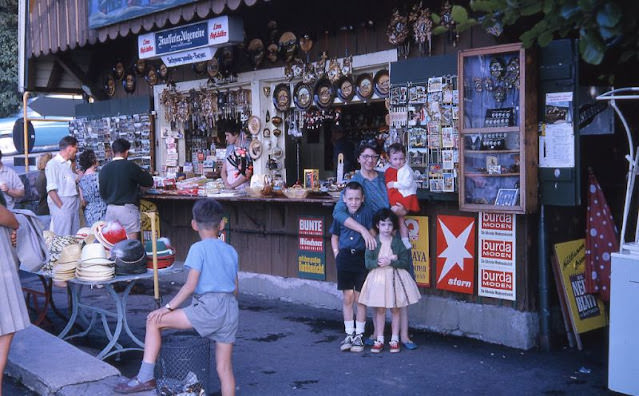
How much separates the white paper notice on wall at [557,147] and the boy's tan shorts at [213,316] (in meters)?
3.26

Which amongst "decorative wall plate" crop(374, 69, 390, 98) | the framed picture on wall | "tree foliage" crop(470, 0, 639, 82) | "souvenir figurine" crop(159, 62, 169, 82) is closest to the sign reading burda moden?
"decorative wall plate" crop(374, 69, 390, 98)

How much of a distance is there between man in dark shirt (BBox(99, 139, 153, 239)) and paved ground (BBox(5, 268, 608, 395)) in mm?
1772

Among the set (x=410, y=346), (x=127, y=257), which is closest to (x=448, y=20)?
(x=410, y=346)

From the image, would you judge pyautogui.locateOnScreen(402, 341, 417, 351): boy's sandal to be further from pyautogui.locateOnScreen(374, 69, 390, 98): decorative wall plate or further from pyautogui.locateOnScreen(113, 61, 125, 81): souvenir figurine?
pyautogui.locateOnScreen(113, 61, 125, 81): souvenir figurine

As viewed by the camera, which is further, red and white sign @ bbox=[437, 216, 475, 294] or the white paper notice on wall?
red and white sign @ bbox=[437, 216, 475, 294]

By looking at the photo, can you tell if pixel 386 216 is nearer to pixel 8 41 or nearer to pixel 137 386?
pixel 137 386

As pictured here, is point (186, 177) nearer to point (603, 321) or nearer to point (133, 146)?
point (133, 146)

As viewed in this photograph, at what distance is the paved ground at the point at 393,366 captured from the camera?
5676 mm

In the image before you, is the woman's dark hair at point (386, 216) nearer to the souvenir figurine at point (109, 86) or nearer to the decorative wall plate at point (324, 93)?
the decorative wall plate at point (324, 93)

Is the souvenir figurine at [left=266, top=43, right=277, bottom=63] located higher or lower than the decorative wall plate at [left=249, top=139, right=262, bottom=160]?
higher

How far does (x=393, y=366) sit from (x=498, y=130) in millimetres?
2297

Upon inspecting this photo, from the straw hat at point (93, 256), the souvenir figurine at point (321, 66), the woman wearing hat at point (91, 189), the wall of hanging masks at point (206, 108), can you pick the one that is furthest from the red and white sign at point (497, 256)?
the woman wearing hat at point (91, 189)

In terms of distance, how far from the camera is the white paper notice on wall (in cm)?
636

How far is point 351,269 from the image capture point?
6.74 m
